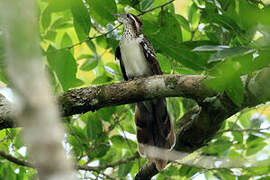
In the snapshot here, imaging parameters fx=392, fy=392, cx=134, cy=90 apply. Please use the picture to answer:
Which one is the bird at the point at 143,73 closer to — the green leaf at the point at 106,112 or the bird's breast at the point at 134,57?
the bird's breast at the point at 134,57

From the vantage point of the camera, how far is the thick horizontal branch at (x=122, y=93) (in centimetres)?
317

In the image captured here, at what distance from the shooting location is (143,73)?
14.9ft

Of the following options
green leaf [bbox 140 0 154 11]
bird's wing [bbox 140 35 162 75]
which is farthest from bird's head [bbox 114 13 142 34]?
green leaf [bbox 140 0 154 11]

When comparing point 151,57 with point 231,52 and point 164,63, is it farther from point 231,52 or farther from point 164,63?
point 231,52

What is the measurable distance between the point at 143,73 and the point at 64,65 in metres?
1.34

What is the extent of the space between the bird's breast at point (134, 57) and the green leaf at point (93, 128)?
0.70 metres

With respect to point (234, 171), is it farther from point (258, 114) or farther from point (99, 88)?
point (99, 88)

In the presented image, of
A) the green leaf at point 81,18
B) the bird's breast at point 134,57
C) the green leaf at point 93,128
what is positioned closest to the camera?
the green leaf at point 81,18

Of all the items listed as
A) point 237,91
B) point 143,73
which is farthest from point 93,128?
point 237,91

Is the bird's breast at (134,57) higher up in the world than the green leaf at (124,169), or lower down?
higher up

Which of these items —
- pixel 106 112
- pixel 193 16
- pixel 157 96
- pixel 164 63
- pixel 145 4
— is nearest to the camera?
pixel 157 96

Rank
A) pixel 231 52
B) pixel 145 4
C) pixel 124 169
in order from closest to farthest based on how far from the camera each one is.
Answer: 1. pixel 231 52
2. pixel 145 4
3. pixel 124 169

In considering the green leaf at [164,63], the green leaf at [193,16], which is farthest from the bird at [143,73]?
the green leaf at [193,16]

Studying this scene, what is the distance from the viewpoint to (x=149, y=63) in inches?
173
